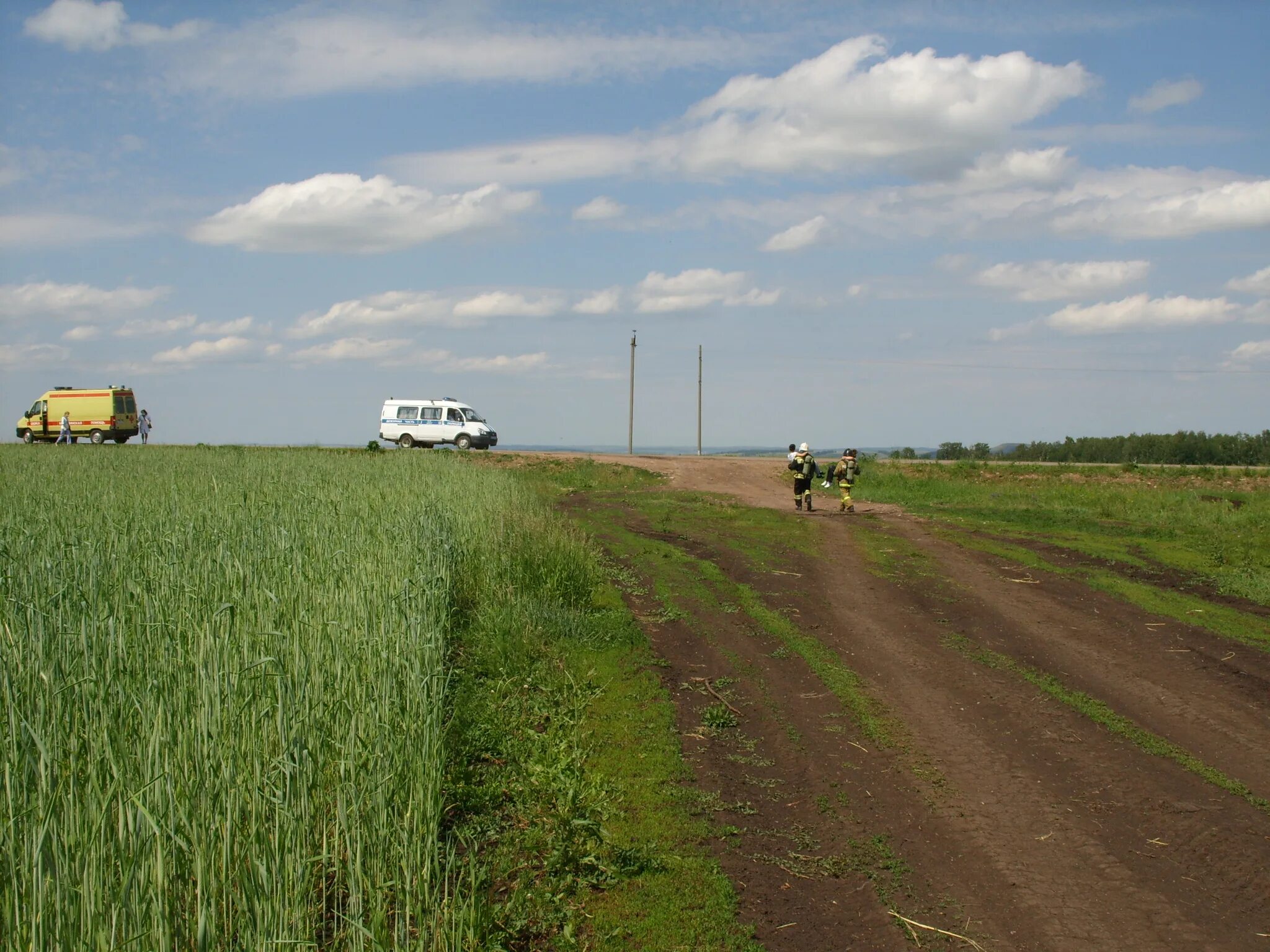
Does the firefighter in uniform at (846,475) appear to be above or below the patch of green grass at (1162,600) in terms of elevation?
above

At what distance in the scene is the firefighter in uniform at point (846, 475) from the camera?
73.2 ft

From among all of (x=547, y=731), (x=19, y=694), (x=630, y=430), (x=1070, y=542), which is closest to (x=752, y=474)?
(x=1070, y=542)

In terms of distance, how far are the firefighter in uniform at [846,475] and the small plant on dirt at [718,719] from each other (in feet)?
48.5

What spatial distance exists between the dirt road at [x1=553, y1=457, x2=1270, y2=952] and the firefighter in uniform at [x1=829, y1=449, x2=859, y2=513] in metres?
10.3

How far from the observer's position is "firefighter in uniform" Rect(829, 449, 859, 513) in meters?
22.3

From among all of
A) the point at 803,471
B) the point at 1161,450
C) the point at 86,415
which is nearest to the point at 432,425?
the point at 86,415

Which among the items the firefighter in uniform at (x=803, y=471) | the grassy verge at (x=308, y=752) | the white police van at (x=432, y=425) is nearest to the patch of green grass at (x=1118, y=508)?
the firefighter in uniform at (x=803, y=471)

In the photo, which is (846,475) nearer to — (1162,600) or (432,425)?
(1162,600)

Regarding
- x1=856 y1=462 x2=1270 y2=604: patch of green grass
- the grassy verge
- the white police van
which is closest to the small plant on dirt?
the grassy verge

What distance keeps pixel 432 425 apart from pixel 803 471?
25.8 meters

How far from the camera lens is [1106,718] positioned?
7930 mm

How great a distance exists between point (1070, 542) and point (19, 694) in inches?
662

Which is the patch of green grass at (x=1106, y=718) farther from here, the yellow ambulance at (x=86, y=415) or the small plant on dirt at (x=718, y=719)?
the yellow ambulance at (x=86, y=415)

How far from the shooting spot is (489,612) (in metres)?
9.62
